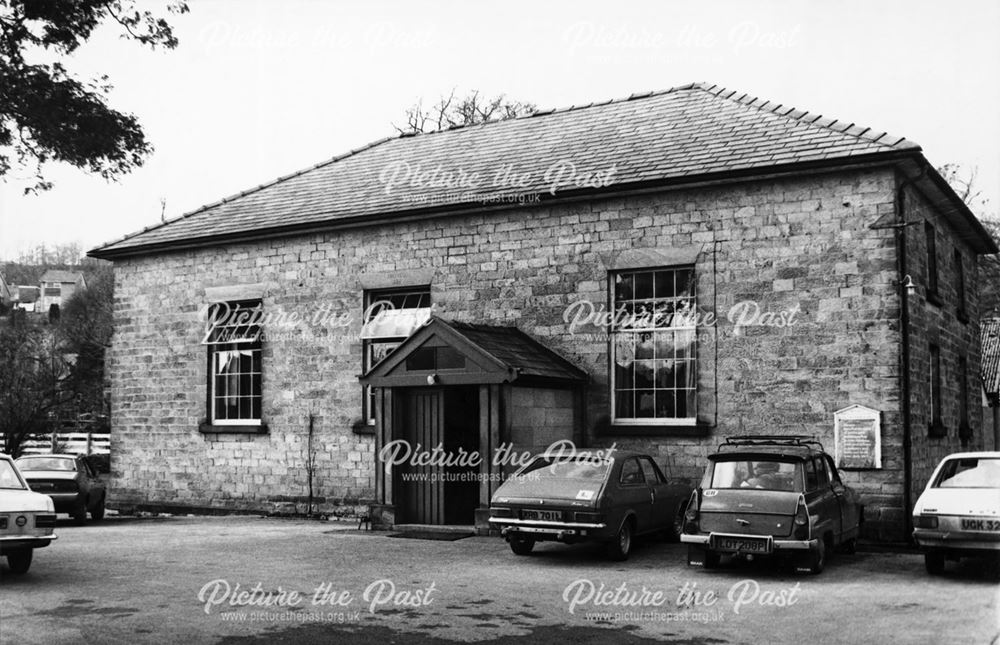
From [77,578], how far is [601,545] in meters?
6.74

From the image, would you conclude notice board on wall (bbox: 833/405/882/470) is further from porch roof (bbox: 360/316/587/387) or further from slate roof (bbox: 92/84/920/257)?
porch roof (bbox: 360/316/587/387)

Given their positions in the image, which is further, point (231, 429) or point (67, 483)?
point (231, 429)

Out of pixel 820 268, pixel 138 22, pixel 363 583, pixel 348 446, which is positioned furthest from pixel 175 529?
pixel 820 268

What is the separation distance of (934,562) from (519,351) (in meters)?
6.80

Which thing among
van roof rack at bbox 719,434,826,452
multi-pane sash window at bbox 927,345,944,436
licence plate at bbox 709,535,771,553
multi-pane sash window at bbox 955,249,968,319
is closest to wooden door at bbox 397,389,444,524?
van roof rack at bbox 719,434,826,452

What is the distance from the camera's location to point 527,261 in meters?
17.1

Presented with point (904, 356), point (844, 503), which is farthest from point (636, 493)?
point (904, 356)

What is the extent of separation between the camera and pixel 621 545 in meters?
12.4

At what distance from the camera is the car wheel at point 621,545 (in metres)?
12.3

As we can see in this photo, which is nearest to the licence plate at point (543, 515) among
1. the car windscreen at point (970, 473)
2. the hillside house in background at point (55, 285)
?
the car windscreen at point (970, 473)

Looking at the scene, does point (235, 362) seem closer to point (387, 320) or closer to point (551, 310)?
point (387, 320)

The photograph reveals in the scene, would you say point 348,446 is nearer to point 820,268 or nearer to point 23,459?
point 23,459

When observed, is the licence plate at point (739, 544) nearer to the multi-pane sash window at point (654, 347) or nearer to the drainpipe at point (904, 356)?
the drainpipe at point (904, 356)

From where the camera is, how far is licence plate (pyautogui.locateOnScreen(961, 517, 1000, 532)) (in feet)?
34.2
